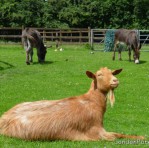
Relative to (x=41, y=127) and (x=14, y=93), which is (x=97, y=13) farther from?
(x=41, y=127)

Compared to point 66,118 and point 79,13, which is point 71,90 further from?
point 79,13

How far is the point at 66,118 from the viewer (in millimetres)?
6922

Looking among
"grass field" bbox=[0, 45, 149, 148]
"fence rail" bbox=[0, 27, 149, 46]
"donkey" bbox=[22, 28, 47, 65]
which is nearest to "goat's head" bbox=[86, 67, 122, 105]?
"grass field" bbox=[0, 45, 149, 148]

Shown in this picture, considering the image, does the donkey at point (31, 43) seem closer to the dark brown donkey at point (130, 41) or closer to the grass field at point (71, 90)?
the grass field at point (71, 90)

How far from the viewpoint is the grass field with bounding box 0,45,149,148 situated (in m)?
6.88

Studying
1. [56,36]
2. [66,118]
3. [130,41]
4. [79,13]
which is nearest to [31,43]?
[130,41]

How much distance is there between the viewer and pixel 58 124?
6863mm

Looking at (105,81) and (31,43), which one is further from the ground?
(105,81)

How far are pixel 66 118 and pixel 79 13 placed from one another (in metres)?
43.4

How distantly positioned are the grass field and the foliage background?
26983mm

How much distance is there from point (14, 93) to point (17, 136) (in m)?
6.10

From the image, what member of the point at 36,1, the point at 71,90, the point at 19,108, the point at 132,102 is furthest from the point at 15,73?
the point at 36,1

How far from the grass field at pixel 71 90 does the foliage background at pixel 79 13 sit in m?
27.0

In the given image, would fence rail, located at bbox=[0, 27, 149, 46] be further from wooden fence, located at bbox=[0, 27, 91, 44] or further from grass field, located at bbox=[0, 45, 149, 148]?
grass field, located at bbox=[0, 45, 149, 148]
